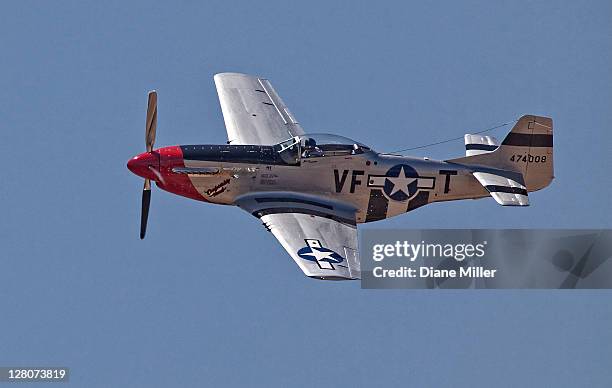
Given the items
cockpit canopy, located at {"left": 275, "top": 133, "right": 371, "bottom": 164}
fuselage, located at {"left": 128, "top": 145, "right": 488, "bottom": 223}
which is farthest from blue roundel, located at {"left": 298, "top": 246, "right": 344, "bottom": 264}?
cockpit canopy, located at {"left": 275, "top": 133, "right": 371, "bottom": 164}

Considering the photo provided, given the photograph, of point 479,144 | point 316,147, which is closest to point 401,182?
point 316,147

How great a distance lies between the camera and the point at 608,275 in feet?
140

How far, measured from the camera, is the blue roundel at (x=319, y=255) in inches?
1593

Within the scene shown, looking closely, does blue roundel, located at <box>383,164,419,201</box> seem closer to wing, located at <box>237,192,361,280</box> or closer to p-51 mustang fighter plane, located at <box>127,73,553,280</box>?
p-51 mustang fighter plane, located at <box>127,73,553,280</box>

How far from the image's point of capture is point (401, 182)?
44250mm

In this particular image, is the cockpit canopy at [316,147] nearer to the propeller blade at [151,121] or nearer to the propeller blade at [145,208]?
the propeller blade at [151,121]

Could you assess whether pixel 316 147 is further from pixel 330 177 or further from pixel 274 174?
pixel 274 174

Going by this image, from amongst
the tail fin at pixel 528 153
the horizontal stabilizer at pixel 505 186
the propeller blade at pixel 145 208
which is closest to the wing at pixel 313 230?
the propeller blade at pixel 145 208

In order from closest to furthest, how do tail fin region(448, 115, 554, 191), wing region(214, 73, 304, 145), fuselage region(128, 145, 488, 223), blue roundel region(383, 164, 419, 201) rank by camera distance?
1. fuselage region(128, 145, 488, 223)
2. blue roundel region(383, 164, 419, 201)
3. tail fin region(448, 115, 554, 191)
4. wing region(214, 73, 304, 145)

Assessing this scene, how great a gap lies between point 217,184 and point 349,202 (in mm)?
2897

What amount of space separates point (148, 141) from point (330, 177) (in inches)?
159

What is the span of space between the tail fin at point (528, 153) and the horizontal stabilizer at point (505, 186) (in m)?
0.29

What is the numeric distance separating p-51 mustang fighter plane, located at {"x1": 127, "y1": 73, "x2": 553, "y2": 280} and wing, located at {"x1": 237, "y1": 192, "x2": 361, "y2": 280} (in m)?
0.02

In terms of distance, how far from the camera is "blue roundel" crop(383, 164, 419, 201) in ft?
145
